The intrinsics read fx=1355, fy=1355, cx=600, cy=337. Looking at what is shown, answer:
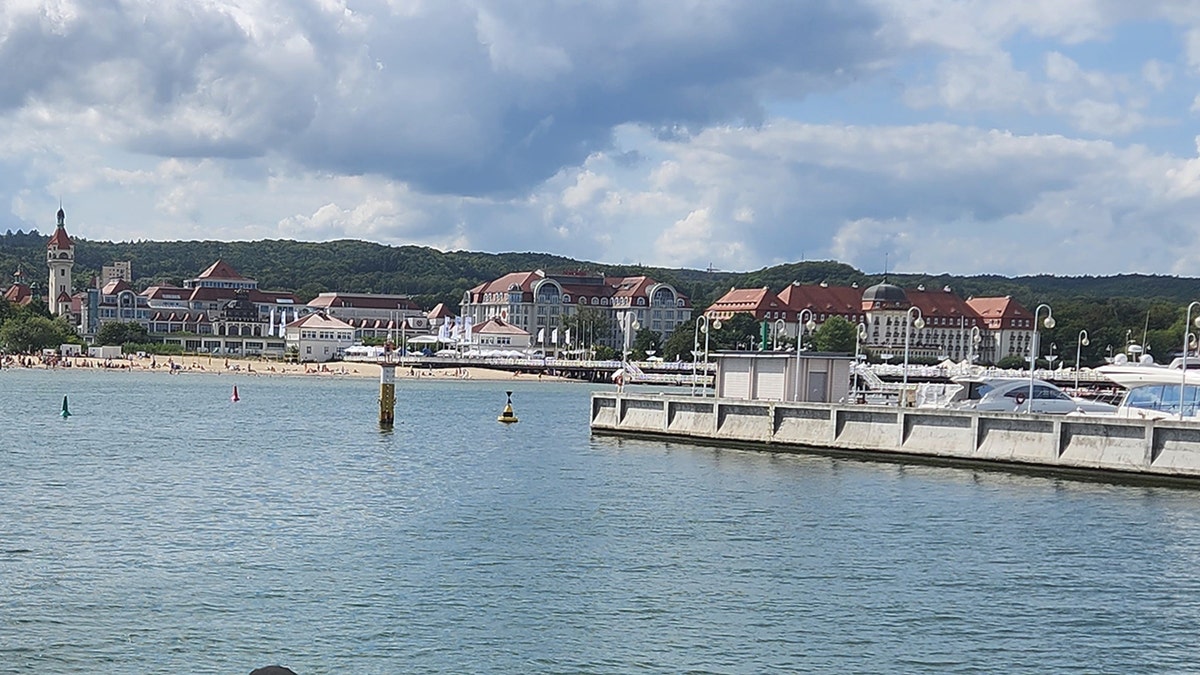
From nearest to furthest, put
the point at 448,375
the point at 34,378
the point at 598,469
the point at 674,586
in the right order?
the point at 674,586, the point at 598,469, the point at 34,378, the point at 448,375

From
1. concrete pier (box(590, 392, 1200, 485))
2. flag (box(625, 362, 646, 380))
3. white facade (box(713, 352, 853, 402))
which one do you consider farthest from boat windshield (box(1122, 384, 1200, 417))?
flag (box(625, 362, 646, 380))

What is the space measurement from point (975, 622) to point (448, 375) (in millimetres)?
159284

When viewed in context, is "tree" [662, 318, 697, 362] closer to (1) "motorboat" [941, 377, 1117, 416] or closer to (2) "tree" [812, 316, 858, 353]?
(2) "tree" [812, 316, 858, 353]

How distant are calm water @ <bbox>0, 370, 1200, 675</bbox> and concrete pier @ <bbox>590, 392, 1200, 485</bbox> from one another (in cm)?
99

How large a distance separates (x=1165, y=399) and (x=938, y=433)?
885 centimetres

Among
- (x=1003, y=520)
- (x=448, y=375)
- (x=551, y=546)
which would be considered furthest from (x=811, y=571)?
(x=448, y=375)

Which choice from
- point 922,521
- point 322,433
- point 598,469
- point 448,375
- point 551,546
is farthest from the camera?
point 448,375

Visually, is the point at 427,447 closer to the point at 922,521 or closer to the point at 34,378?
the point at 922,521

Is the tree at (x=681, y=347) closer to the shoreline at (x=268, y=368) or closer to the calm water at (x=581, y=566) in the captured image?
the shoreline at (x=268, y=368)

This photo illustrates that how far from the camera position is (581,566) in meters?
27.9

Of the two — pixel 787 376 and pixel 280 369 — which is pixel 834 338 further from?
pixel 787 376

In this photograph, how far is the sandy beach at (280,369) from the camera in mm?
175613

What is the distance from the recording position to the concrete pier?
41000 mm

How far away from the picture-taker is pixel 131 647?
2056 cm
